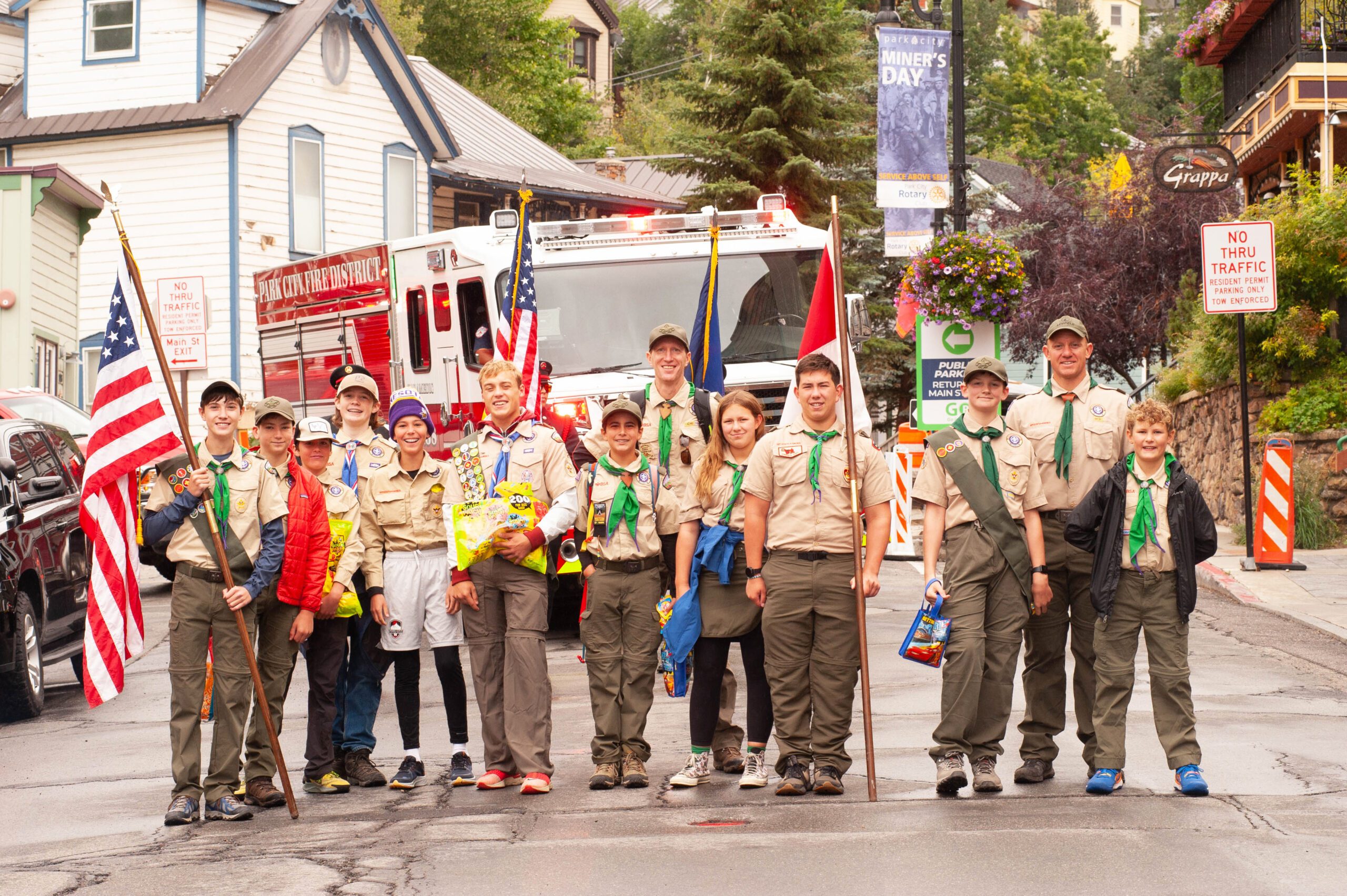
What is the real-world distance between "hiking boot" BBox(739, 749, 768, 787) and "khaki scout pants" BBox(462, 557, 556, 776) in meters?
0.89

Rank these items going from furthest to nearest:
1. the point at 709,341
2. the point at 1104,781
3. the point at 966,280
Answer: the point at 966,280 < the point at 709,341 < the point at 1104,781

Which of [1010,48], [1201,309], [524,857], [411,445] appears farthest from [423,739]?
[1010,48]

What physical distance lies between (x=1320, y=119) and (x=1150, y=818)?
2222cm

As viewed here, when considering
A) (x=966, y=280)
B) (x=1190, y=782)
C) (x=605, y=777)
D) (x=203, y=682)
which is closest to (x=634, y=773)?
(x=605, y=777)

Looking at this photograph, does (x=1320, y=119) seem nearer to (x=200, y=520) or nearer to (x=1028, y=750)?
(x=1028, y=750)

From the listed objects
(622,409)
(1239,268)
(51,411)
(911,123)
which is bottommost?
(622,409)

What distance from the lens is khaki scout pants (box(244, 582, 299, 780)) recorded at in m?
7.82

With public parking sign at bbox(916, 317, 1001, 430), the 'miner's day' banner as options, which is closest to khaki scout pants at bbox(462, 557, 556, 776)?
public parking sign at bbox(916, 317, 1001, 430)

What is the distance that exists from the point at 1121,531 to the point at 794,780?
1.80 metres

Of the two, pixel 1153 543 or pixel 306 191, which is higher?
pixel 306 191

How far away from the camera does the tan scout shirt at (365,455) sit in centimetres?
838

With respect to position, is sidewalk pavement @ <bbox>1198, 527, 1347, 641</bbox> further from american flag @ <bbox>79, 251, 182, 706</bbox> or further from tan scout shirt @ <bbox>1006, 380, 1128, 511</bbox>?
american flag @ <bbox>79, 251, 182, 706</bbox>

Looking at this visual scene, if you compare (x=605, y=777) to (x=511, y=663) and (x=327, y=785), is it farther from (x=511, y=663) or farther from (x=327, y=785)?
(x=327, y=785)

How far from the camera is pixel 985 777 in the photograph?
292 inches
